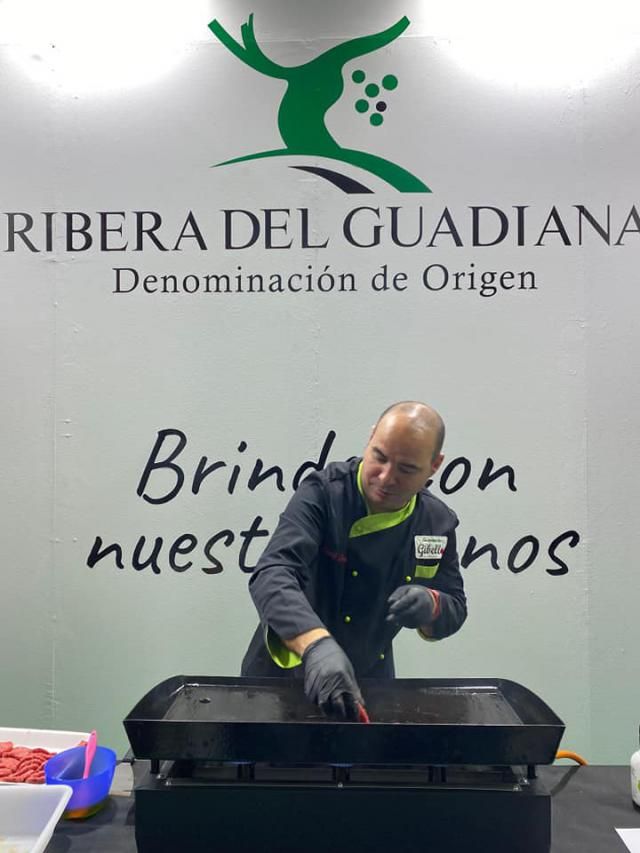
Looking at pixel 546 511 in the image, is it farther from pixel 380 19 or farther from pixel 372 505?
pixel 380 19

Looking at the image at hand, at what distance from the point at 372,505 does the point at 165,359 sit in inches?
A: 30.8

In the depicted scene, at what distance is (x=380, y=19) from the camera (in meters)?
2.27

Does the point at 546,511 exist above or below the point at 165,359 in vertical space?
below

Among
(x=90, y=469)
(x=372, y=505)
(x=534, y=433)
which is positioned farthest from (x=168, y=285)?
(x=534, y=433)

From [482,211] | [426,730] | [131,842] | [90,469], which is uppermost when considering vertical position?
[482,211]

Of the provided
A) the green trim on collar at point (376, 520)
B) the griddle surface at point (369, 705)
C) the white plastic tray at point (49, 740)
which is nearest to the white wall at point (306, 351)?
the green trim on collar at point (376, 520)

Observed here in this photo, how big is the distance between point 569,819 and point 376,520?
37.3 inches

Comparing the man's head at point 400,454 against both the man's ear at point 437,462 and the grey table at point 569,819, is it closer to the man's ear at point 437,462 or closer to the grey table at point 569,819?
the man's ear at point 437,462

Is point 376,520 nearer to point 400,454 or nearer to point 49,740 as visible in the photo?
point 400,454

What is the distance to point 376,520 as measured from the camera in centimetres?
221

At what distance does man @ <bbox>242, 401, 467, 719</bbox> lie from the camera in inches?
86.1

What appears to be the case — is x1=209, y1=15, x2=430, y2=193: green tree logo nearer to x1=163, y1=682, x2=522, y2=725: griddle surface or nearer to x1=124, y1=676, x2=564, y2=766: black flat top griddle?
x1=163, y1=682, x2=522, y2=725: griddle surface

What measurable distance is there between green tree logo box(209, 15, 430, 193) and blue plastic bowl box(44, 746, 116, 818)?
5.54 ft

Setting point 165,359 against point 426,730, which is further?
point 165,359
